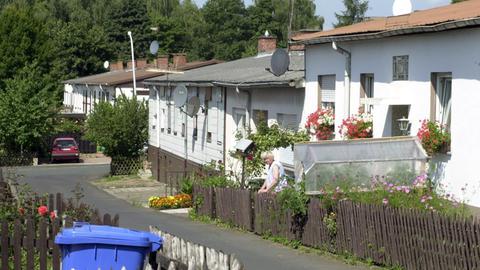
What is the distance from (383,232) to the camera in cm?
1213

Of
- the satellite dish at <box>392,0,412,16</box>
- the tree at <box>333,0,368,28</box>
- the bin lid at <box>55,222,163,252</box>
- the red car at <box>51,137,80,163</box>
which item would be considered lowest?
the red car at <box>51,137,80,163</box>

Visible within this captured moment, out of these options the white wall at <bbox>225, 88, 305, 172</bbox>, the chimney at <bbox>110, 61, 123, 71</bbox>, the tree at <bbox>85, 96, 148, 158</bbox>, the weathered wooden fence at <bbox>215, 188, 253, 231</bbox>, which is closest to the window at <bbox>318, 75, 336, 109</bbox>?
the white wall at <bbox>225, 88, 305, 172</bbox>

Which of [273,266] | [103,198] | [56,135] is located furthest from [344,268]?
[56,135]

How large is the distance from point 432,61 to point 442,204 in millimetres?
3489

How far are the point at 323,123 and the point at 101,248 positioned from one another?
11828 millimetres

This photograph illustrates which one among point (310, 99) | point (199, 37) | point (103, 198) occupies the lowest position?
point (103, 198)

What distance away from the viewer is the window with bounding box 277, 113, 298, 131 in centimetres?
2210

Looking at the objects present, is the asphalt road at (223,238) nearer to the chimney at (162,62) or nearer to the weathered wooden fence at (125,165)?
the weathered wooden fence at (125,165)

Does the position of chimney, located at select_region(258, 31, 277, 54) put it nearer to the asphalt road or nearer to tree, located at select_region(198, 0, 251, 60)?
the asphalt road

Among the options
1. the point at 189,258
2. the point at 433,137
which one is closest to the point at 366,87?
the point at 433,137

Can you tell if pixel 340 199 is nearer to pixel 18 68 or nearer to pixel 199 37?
pixel 18 68

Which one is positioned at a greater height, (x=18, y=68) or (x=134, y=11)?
(x=134, y=11)

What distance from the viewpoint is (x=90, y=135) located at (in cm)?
4153

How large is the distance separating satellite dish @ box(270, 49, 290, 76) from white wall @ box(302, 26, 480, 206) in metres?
2.63
